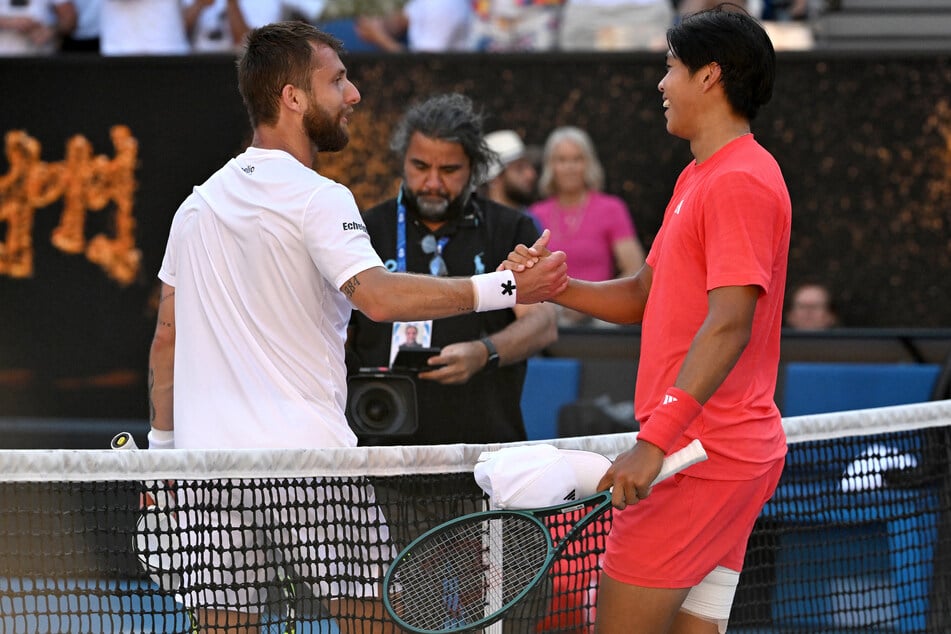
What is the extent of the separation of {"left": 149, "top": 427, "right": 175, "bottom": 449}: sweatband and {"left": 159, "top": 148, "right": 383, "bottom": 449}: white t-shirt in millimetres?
304

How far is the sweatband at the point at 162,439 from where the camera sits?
355 cm

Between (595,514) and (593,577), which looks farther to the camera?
(593,577)

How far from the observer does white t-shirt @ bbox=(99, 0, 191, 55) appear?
8.16 meters

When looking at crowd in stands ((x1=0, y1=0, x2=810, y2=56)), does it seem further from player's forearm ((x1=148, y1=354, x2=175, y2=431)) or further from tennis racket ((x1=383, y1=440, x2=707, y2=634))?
tennis racket ((x1=383, y1=440, x2=707, y2=634))

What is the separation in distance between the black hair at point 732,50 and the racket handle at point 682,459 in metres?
0.78

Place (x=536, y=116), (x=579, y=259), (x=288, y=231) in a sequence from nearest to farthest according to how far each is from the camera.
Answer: (x=288, y=231)
(x=579, y=259)
(x=536, y=116)

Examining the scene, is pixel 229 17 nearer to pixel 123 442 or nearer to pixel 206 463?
pixel 123 442

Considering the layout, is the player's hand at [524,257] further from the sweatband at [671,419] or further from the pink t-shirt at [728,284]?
the sweatband at [671,419]

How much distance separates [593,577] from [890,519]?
2.85ft

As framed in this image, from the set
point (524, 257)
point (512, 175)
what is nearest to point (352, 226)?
point (524, 257)

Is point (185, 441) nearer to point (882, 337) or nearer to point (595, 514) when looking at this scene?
point (595, 514)

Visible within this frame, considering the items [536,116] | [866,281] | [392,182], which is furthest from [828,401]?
[392,182]

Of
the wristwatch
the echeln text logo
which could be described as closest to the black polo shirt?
the wristwatch

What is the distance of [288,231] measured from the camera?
10.2 ft
